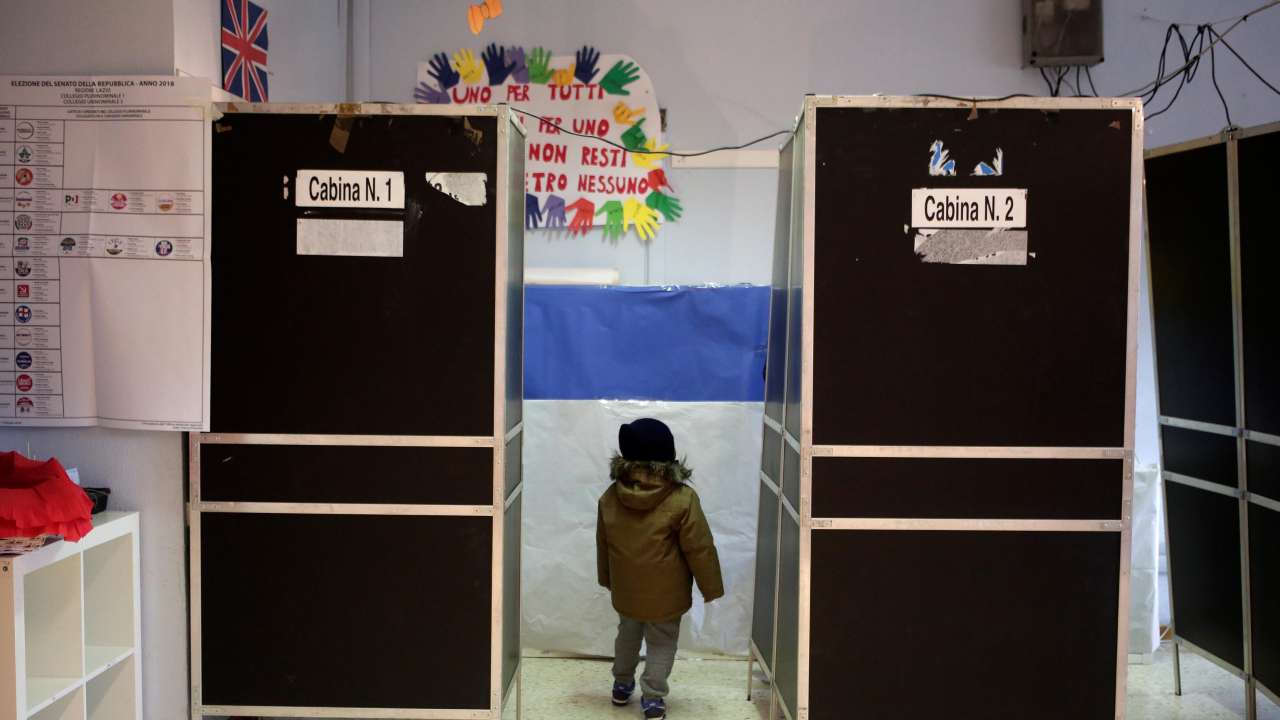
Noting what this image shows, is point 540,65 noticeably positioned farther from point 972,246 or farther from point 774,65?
point 972,246

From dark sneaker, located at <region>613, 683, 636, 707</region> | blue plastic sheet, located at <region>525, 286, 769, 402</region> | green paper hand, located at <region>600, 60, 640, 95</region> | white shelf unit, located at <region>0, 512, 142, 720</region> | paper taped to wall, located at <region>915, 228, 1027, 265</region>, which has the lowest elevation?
dark sneaker, located at <region>613, 683, 636, 707</region>

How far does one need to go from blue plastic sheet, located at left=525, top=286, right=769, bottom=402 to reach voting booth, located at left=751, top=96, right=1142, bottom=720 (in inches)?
44.9

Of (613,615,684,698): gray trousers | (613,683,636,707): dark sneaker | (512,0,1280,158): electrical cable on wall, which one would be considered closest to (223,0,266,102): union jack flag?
(512,0,1280,158): electrical cable on wall

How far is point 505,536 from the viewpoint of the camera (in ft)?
9.58

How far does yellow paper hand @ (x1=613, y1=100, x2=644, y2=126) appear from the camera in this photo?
4309 millimetres

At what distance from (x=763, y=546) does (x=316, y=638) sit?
5.13ft

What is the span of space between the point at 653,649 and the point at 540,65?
2588 mm

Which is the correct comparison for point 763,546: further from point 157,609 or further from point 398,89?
point 398,89

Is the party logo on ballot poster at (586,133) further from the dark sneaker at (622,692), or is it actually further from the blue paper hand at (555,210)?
the dark sneaker at (622,692)

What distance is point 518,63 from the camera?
4.33 m

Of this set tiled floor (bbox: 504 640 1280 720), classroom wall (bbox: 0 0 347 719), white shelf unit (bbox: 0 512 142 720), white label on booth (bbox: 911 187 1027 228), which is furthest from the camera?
tiled floor (bbox: 504 640 1280 720)

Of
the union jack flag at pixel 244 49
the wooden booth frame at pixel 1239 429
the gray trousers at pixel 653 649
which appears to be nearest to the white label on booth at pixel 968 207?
the wooden booth frame at pixel 1239 429

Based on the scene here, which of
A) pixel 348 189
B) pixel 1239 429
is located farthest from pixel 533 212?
pixel 1239 429

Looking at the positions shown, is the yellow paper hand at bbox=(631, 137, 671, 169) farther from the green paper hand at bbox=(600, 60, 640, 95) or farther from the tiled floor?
the tiled floor
